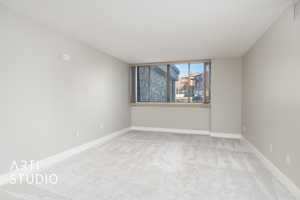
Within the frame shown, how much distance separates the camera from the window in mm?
4879

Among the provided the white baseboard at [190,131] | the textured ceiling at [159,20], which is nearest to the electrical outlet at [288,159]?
the textured ceiling at [159,20]

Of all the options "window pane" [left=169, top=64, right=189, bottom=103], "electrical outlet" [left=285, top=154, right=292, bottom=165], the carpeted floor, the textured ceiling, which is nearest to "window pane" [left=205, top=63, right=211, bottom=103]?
"window pane" [left=169, top=64, right=189, bottom=103]

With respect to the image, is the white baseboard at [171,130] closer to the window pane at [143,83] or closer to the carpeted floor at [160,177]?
the window pane at [143,83]

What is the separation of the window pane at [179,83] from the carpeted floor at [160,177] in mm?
2065

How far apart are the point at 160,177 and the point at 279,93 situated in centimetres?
203

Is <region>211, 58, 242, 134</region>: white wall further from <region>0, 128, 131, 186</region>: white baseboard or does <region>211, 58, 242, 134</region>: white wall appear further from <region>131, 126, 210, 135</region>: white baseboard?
<region>0, 128, 131, 186</region>: white baseboard

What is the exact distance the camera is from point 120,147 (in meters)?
3.52

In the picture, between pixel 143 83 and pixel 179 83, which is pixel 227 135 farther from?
pixel 143 83

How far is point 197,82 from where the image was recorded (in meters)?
4.97

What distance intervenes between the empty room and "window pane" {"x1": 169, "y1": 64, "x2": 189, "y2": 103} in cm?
98

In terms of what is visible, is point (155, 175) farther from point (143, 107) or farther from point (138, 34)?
point (143, 107)

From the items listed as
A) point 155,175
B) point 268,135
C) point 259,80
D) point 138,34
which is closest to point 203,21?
point 138,34

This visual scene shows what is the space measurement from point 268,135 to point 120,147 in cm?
283

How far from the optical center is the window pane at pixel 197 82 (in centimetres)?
488
